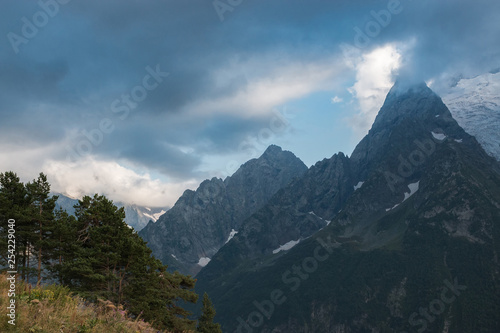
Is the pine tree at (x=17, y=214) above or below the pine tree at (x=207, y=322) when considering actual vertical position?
above

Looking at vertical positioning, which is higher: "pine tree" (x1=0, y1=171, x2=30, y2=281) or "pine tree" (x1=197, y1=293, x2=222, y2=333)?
"pine tree" (x1=0, y1=171, x2=30, y2=281)

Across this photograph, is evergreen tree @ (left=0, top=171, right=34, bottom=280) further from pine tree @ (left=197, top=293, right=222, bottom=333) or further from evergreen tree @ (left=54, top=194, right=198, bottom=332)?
pine tree @ (left=197, top=293, right=222, bottom=333)

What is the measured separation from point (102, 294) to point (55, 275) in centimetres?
663

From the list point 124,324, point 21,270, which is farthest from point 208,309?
point 124,324

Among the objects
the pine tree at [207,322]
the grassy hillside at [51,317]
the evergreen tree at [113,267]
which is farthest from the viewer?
the pine tree at [207,322]

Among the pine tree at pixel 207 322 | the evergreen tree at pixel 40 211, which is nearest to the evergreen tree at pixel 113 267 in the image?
the evergreen tree at pixel 40 211

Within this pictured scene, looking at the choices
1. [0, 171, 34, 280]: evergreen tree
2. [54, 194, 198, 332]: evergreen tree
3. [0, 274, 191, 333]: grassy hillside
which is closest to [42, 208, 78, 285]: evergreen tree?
[54, 194, 198, 332]: evergreen tree

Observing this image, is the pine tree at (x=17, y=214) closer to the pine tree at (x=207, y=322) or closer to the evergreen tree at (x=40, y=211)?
the evergreen tree at (x=40, y=211)

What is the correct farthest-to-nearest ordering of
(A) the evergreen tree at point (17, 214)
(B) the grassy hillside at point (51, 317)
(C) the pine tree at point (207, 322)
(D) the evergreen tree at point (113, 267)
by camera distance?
(C) the pine tree at point (207, 322), (A) the evergreen tree at point (17, 214), (D) the evergreen tree at point (113, 267), (B) the grassy hillside at point (51, 317)

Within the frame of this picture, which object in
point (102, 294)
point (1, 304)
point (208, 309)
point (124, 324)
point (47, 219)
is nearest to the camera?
point (1, 304)

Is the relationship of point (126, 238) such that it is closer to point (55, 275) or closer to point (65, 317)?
point (55, 275)

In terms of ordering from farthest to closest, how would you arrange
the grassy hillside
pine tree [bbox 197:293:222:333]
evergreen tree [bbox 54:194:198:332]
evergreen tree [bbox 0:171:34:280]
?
pine tree [bbox 197:293:222:333], evergreen tree [bbox 0:171:34:280], evergreen tree [bbox 54:194:198:332], the grassy hillside

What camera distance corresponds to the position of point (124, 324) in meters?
12.4

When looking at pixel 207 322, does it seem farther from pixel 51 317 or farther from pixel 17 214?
pixel 51 317
